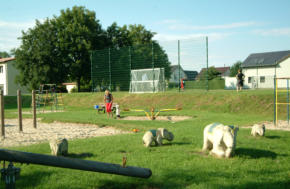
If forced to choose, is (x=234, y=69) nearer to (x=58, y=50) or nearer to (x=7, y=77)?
(x=58, y=50)

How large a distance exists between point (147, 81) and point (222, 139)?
1931 cm

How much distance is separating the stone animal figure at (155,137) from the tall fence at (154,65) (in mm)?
14859

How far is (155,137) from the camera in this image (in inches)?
289

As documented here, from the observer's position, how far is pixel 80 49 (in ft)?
131

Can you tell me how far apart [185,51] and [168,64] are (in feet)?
7.96

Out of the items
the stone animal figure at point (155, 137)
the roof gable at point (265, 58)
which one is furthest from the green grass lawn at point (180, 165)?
the roof gable at point (265, 58)

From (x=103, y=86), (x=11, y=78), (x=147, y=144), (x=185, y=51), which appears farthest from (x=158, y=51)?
(x=11, y=78)

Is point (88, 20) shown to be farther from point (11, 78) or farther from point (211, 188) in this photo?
point (211, 188)

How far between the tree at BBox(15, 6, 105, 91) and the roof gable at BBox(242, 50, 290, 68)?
30.5 meters

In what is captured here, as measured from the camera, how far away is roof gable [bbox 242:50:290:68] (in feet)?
172

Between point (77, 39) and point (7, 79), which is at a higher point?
point (77, 39)

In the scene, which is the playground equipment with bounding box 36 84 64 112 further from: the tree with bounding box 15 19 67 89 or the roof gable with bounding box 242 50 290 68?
the roof gable with bounding box 242 50 290 68

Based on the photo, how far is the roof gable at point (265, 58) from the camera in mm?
52416

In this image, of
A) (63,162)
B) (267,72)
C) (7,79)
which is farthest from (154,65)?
(7,79)
